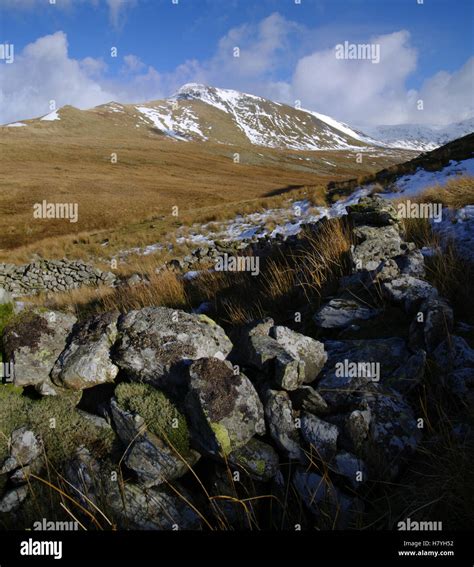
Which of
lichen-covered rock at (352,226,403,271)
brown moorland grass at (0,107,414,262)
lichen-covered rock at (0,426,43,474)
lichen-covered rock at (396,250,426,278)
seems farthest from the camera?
brown moorland grass at (0,107,414,262)

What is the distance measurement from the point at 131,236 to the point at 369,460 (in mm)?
21117

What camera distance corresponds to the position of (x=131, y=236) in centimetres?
2197

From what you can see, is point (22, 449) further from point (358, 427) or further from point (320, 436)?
point (358, 427)

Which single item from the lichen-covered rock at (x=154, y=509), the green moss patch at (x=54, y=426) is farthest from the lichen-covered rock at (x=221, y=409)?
the green moss patch at (x=54, y=426)

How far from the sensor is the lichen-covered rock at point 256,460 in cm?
267

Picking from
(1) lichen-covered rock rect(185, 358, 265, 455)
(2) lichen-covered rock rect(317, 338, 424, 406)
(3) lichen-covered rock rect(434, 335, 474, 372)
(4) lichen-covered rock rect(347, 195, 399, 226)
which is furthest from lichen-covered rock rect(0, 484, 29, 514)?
(4) lichen-covered rock rect(347, 195, 399, 226)

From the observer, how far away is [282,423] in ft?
9.26

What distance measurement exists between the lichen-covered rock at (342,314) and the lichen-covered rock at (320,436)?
4.70 feet

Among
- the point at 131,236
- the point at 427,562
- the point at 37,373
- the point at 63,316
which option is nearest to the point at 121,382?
the point at 37,373

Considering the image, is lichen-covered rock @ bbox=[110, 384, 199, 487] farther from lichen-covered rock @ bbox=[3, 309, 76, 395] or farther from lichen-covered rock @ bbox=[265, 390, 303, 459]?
lichen-covered rock @ bbox=[3, 309, 76, 395]

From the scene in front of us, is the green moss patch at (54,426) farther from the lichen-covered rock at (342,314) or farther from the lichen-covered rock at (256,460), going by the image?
the lichen-covered rock at (342,314)

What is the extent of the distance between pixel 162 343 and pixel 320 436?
5.34 ft

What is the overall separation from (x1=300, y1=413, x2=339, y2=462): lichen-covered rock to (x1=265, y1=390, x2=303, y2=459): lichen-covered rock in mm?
88

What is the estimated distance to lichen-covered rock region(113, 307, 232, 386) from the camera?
10.9 feet
